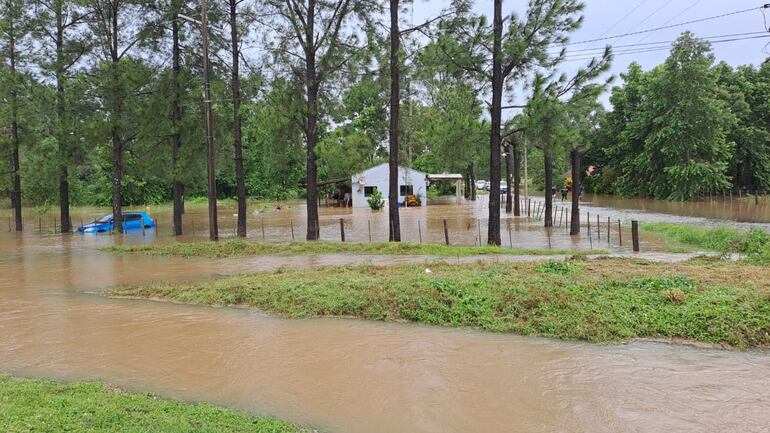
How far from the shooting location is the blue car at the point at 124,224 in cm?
2802

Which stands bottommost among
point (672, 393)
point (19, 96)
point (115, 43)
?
point (672, 393)

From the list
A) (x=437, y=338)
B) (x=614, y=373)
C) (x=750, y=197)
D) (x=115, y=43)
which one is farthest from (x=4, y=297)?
(x=750, y=197)

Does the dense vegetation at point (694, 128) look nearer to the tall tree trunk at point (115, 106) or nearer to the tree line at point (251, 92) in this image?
the tree line at point (251, 92)

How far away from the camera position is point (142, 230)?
28.5 metres

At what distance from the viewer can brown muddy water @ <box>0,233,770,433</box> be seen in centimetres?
544

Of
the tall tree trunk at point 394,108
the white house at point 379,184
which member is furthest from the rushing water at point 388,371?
the white house at point 379,184

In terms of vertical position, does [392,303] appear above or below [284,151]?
below

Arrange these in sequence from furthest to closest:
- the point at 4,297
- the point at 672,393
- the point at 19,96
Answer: the point at 19,96 < the point at 4,297 < the point at 672,393

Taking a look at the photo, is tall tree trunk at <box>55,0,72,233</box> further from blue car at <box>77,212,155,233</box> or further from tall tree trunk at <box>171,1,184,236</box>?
tall tree trunk at <box>171,1,184,236</box>

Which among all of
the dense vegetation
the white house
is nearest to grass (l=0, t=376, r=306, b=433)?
the white house

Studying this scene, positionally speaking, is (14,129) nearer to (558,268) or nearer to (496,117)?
(496,117)

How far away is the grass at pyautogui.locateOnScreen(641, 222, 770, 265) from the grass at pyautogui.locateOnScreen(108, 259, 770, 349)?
10.6 feet

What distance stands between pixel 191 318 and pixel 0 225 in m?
32.6

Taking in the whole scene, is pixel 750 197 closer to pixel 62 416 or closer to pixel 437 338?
pixel 437 338
